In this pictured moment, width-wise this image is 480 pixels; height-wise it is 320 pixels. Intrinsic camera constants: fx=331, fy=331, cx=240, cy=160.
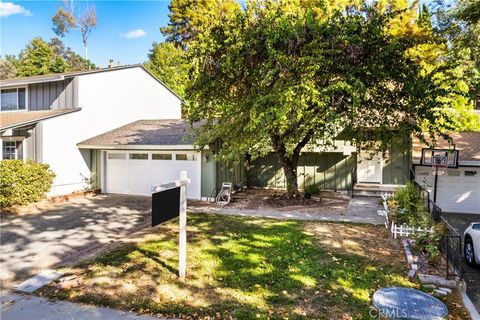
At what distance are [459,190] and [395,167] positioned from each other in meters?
2.73

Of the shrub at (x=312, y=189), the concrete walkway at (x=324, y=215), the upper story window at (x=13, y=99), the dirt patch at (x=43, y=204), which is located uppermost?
the upper story window at (x=13, y=99)

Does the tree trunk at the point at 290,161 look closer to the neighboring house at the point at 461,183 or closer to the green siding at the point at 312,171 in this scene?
the green siding at the point at 312,171

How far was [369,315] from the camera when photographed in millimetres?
4859

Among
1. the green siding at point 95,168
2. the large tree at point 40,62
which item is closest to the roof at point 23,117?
the green siding at point 95,168

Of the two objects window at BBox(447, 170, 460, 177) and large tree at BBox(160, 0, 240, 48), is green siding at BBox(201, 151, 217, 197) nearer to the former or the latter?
window at BBox(447, 170, 460, 177)

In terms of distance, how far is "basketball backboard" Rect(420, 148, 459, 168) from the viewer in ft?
41.6

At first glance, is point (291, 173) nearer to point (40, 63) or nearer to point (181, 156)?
point (181, 156)

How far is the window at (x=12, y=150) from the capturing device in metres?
14.4

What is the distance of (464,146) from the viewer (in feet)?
50.3

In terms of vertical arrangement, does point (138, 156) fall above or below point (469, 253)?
above

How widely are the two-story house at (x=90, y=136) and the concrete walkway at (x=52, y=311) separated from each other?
353 inches

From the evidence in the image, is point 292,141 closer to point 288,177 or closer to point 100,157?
point 288,177

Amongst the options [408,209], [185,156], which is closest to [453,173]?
[408,209]

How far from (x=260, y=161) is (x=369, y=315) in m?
13.3
